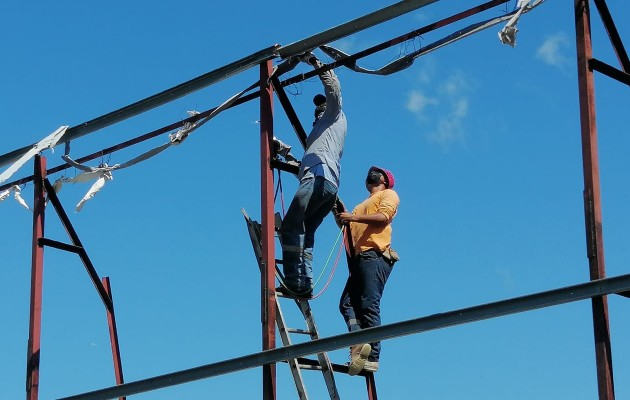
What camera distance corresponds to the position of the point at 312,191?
39.4 feet

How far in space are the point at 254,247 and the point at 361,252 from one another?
1.03 m

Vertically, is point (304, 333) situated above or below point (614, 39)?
below

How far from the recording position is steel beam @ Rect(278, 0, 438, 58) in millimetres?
11078

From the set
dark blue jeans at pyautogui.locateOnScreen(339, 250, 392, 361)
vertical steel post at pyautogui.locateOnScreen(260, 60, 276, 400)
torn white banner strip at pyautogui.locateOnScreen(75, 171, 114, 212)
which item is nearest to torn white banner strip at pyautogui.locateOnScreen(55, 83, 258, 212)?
torn white banner strip at pyautogui.locateOnScreen(75, 171, 114, 212)

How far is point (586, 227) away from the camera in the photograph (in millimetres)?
9617

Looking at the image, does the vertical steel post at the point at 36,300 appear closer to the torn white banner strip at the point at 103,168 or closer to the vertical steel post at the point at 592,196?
the torn white banner strip at the point at 103,168

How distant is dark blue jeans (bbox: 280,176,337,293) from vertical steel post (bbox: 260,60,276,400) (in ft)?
0.95

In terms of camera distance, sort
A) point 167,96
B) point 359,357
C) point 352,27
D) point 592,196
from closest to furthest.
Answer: point 592,196
point 352,27
point 359,357
point 167,96

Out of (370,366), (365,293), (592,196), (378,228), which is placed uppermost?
(378,228)

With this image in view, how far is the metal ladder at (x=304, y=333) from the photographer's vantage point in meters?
11.7

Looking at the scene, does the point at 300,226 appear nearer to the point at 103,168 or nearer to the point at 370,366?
the point at 370,366

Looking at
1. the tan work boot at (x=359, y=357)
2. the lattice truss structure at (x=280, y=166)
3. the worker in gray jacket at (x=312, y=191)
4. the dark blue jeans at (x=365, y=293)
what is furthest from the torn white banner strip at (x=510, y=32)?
the tan work boot at (x=359, y=357)

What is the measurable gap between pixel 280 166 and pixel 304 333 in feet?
5.21

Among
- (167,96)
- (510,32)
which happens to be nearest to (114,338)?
(167,96)
